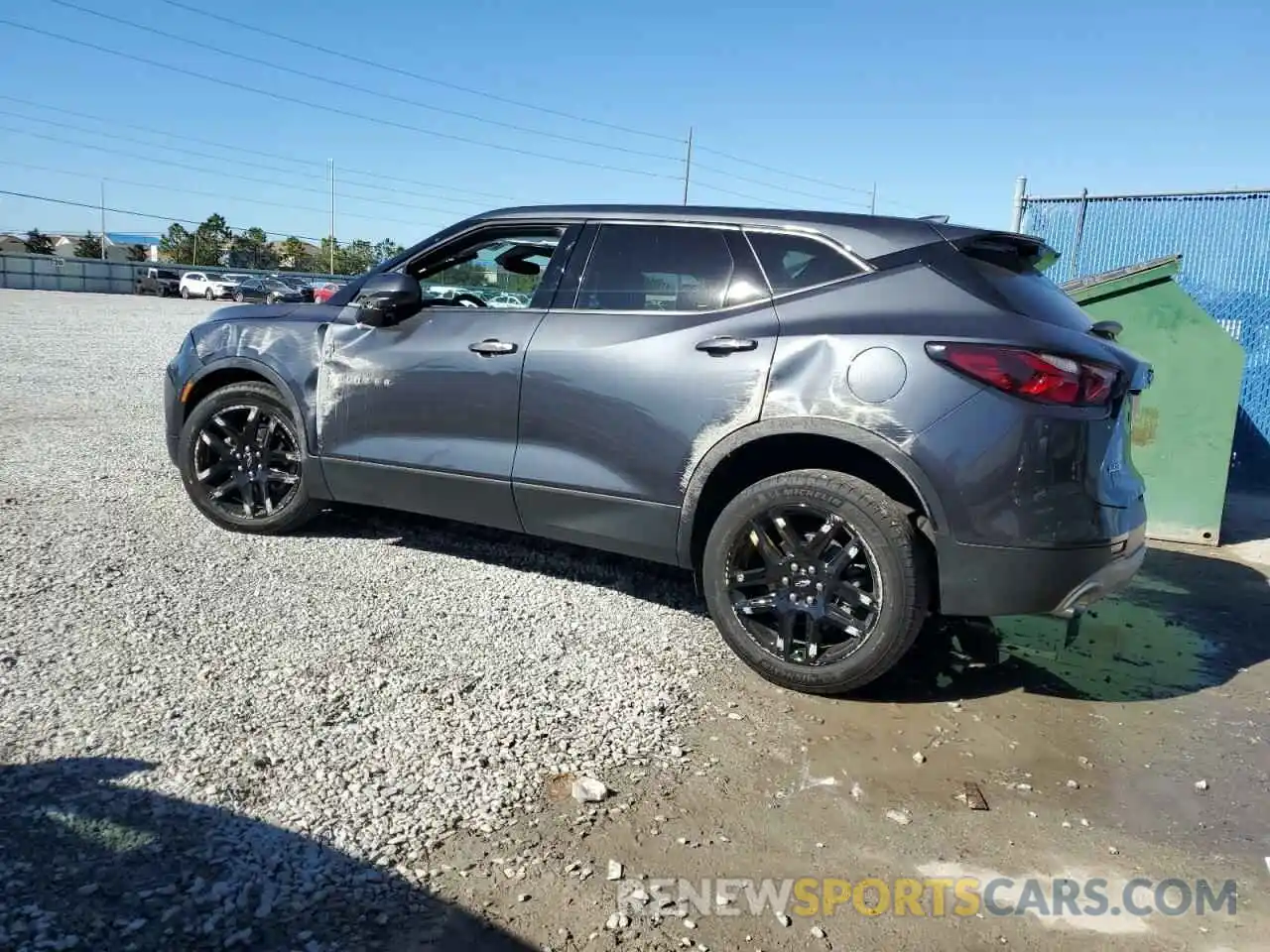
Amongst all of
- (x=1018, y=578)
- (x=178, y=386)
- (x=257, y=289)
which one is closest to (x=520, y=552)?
(x=178, y=386)

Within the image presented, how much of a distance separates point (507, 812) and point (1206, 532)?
613 centimetres

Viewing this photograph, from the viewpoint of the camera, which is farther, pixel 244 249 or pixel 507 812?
pixel 244 249

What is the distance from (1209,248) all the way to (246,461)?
9.20 metres

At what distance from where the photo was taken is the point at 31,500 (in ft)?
17.6

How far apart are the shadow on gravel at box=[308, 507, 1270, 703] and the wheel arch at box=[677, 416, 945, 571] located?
2.59ft

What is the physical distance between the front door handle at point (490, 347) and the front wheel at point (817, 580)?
1.25m

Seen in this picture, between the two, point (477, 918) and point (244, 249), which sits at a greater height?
point (244, 249)

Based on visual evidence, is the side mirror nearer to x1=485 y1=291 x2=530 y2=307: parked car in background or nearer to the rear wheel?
x1=485 y1=291 x2=530 y2=307: parked car in background

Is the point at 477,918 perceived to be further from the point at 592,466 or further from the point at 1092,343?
the point at 1092,343

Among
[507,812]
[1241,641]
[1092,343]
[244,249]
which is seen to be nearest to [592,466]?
[507,812]

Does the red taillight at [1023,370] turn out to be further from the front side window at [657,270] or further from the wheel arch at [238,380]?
the wheel arch at [238,380]

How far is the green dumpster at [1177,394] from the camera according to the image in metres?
6.80

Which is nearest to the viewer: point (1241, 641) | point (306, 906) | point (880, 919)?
point (306, 906)

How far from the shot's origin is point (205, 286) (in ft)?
165
